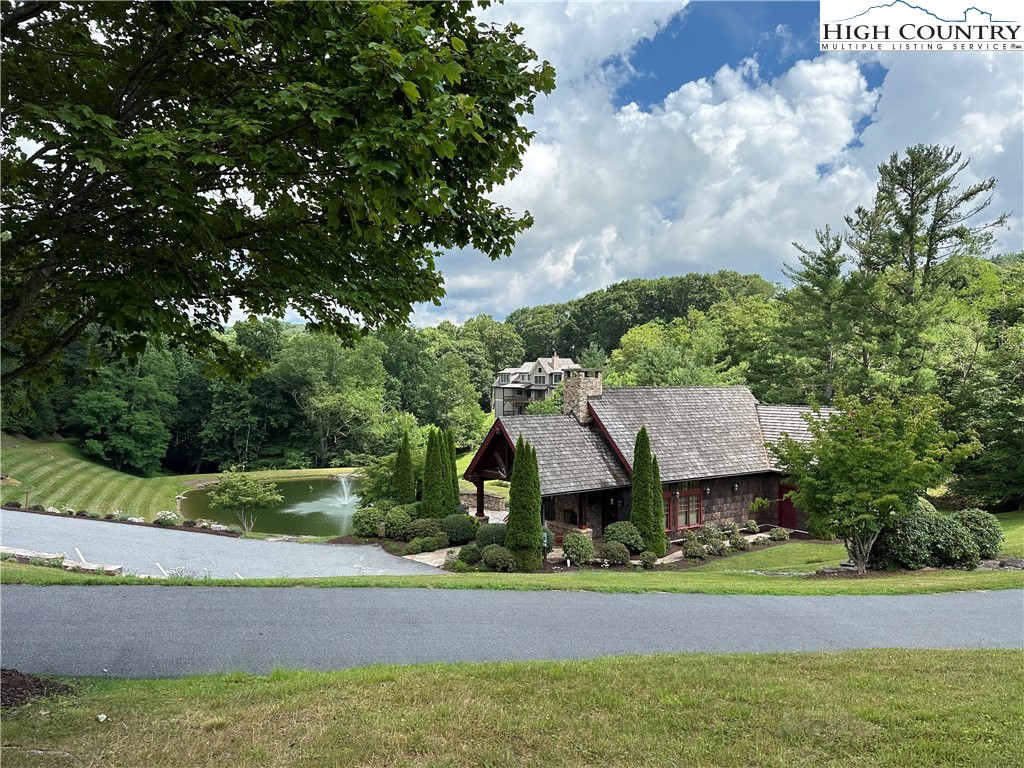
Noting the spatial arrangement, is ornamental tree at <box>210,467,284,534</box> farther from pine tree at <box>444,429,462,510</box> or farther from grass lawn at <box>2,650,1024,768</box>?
grass lawn at <box>2,650,1024,768</box>

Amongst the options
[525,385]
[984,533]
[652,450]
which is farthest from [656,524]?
[525,385]

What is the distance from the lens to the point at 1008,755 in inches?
169

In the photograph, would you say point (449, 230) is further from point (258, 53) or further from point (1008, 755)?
point (1008, 755)

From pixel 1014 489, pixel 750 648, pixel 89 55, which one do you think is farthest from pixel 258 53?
pixel 1014 489

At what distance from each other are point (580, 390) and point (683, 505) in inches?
208

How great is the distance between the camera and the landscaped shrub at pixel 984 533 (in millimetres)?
14516

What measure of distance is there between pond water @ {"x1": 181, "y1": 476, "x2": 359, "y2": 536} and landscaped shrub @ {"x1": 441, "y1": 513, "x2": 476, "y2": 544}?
804 cm

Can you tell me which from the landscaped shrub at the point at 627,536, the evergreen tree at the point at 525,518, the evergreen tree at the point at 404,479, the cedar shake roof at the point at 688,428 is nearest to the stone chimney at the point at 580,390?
the cedar shake roof at the point at 688,428

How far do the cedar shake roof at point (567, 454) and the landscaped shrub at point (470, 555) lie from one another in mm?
2605

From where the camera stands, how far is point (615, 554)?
16.5m

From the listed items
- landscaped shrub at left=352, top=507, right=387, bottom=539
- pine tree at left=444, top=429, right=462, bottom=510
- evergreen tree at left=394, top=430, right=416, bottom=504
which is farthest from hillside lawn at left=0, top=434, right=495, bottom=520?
landscaped shrub at left=352, top=507, right=387, bottom=539

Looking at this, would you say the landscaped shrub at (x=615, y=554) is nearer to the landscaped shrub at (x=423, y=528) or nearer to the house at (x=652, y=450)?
the house at (x=652, y=450)

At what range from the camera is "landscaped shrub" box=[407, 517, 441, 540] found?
19.8 meters

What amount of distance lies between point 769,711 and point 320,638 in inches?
218
